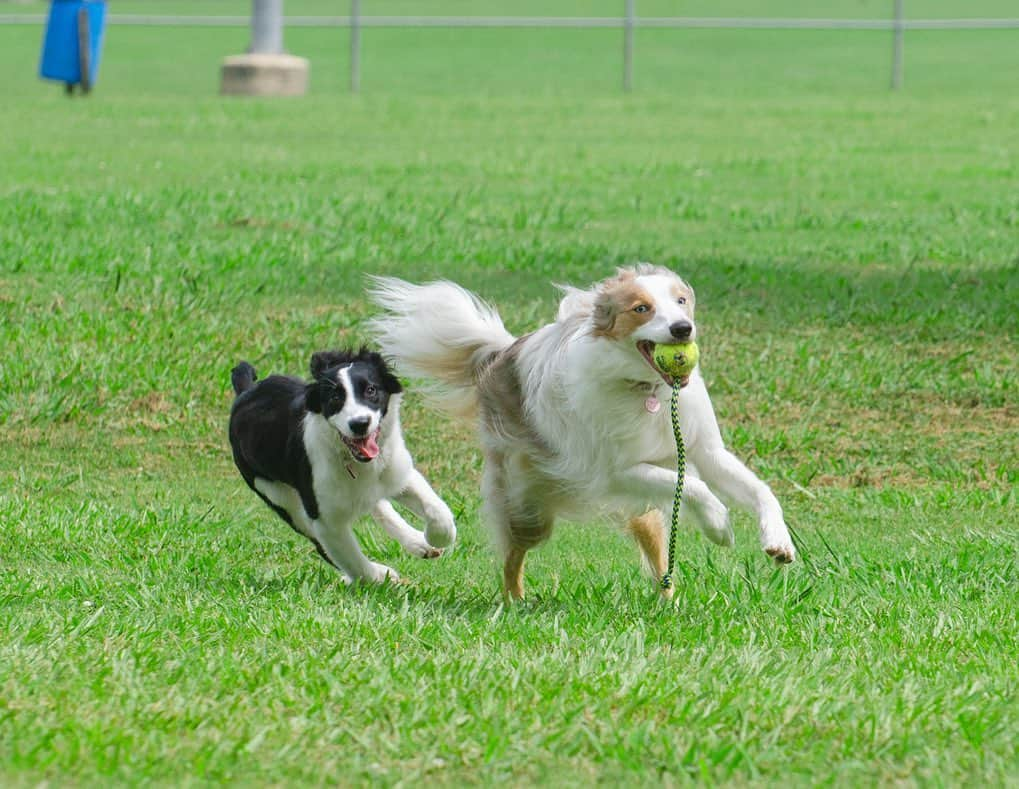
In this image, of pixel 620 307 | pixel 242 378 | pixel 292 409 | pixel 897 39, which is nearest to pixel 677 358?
pixel 620 307

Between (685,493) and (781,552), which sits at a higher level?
(685,493)

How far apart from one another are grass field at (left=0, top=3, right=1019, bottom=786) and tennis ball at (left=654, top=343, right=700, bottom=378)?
0.87 metres

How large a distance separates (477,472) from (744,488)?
2886mm

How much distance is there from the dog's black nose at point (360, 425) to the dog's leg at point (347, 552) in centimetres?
59

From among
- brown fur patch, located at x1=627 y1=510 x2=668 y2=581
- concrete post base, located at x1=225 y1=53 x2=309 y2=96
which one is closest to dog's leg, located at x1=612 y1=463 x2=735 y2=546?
brown fur patch, located at x1=627 y1=510 x2=668 y2=581

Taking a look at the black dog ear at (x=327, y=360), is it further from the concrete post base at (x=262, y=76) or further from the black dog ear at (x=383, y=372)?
the concrete post base at (x=262, y=76)

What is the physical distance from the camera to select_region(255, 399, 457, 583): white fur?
6969 mm

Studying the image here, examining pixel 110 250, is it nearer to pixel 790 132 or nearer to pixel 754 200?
pixel 754 200

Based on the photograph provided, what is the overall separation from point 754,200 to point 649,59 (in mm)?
25465

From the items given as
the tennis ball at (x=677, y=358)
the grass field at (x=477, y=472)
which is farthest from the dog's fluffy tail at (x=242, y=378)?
the tennis ball at (x=677, y=358)

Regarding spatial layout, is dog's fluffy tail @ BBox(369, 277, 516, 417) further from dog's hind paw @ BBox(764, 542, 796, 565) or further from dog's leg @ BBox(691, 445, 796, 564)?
dog's hind paw @ BBox(764, 542, 796, 565)

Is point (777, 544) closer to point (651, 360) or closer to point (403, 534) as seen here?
point (651, 360)

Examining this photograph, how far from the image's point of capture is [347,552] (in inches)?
279

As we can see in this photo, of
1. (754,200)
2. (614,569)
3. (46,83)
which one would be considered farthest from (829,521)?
(46,83)
